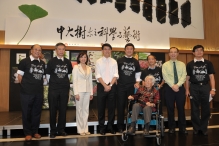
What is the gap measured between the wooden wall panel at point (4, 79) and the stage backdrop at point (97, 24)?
39cm

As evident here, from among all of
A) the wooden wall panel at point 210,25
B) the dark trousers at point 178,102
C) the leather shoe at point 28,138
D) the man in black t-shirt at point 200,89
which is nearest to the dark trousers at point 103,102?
the dark trousers at point 178,102

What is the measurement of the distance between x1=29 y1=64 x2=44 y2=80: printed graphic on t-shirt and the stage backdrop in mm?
1982

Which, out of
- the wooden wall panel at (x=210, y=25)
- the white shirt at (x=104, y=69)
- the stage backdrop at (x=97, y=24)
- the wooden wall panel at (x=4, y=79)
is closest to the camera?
the white shirt at (x=104, y=69)

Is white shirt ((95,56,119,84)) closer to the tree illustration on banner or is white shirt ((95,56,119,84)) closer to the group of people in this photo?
the group of people

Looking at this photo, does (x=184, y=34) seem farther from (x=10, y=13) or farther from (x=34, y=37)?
(x=10, y=13)

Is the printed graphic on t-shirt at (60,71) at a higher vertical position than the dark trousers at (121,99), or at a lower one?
higher

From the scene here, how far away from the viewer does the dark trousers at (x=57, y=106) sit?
299cm

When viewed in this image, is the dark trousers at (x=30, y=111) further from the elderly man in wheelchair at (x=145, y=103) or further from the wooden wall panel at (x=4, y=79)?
the wooden wall panel at (x=4, y=79)

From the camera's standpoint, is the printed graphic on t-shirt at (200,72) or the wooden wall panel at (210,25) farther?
the wooden wall panel at (210,25)

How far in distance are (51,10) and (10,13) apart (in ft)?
3.44

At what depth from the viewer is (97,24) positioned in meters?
5.04

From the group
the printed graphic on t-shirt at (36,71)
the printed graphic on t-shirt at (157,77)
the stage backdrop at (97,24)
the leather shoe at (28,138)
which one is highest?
the stage backdrop at (97,24)

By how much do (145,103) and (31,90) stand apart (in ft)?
6.10

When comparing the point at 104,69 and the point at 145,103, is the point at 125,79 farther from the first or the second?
the point at 145,103
